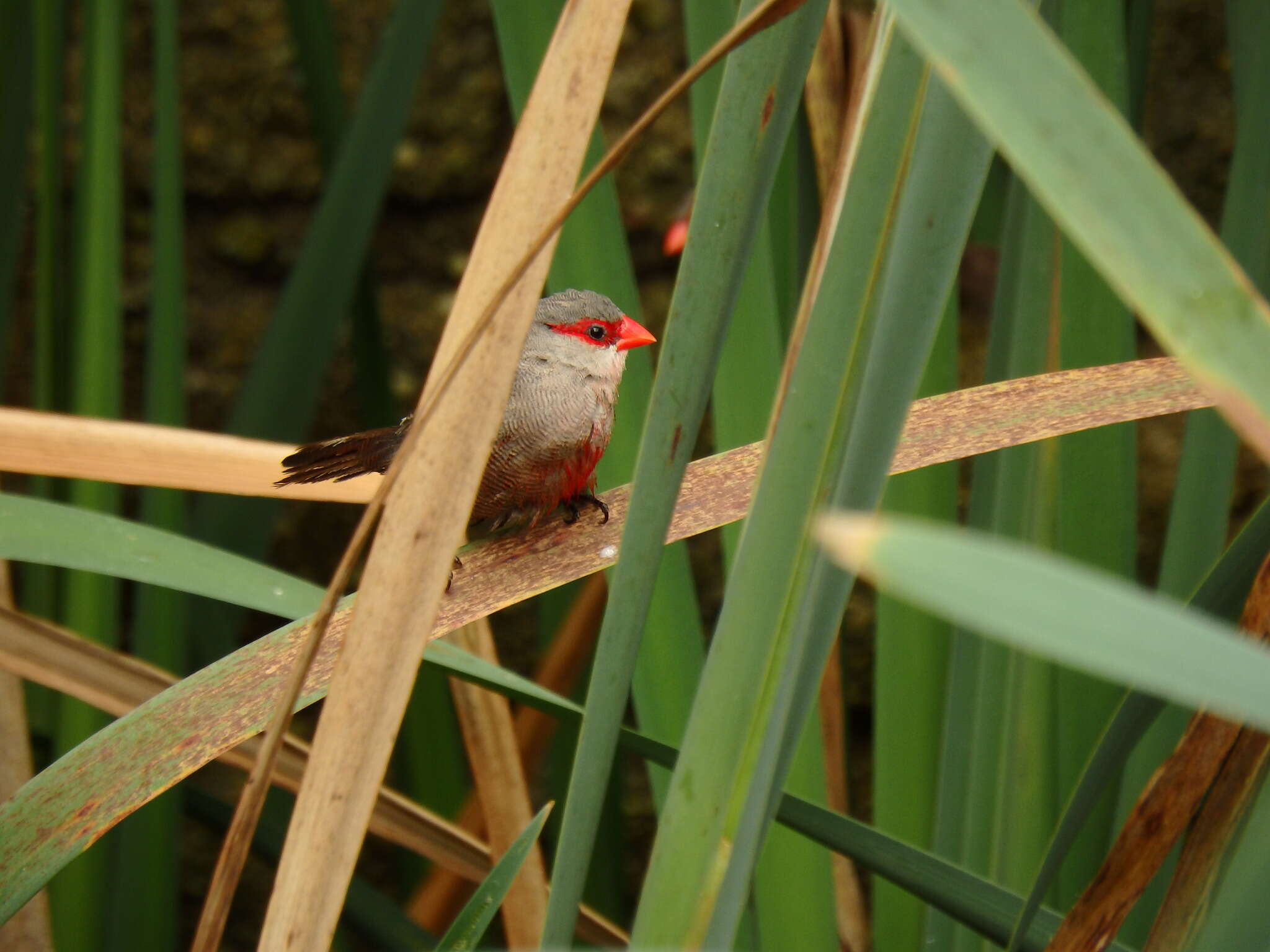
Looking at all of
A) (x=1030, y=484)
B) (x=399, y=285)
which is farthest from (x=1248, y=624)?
(x=399, y=285)

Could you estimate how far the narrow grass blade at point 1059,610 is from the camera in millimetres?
228

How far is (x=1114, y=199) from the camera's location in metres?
0.30

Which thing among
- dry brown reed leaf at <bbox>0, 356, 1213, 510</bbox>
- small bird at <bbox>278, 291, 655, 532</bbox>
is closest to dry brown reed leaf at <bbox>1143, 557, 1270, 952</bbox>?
dry brown reed leaf at <bbox>0, 356, 1213, 510</bbox>

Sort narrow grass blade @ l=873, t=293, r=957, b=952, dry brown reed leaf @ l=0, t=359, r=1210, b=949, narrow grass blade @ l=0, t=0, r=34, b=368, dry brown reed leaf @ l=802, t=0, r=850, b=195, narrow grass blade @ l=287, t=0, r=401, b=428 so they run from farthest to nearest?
narrow grass blade @ l=287, t=0, r=401, b=428 → narrow grass blade @ l=0, t=0, r=34, b=368 → dry brown reed leaf @ l=802, t=0, r=850, b=195 → narrow grass blade @ l=873, t=293, r=957, b=952 → dry brown reed leaf @ l=0, t=359, r=1210, b=949

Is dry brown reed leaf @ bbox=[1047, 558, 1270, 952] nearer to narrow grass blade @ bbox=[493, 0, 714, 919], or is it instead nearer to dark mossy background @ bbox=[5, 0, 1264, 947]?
narrow grass blade @ bbox=[493, 0, 714, 919]

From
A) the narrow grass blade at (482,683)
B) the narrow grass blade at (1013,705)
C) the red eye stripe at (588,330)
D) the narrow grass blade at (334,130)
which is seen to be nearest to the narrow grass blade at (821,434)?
the narrow grass blade at (482,683)

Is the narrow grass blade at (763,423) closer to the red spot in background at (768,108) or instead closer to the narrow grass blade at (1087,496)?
the narrow grass blade at (1087,496)

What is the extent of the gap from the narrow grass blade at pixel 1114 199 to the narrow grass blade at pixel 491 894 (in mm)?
414

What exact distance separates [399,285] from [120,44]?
127 cm

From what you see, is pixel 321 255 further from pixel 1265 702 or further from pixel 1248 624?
pixel 1265 702

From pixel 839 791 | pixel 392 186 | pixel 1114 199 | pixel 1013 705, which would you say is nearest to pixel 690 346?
pixel 1114 199

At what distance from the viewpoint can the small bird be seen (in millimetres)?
1146

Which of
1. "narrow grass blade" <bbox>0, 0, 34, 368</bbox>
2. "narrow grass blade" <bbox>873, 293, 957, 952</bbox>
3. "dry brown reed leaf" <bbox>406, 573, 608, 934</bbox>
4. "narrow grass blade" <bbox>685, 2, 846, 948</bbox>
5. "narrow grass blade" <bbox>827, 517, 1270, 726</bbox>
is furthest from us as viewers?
"dry brown reed leaf" <bbox>406, 573, 608, 934</bbox>

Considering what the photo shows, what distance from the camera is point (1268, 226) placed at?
0.91 meters
